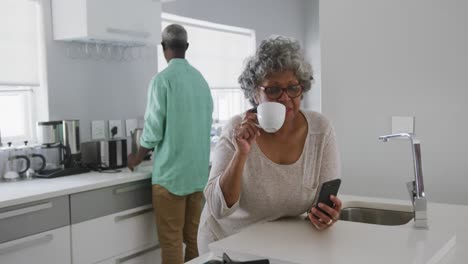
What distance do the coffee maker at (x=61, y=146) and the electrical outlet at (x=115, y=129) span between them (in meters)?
0.38

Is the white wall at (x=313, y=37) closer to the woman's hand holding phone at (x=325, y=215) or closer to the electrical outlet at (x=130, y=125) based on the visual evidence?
the electrical outlet at (x=130, y=125)

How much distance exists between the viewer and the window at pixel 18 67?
3.11 m

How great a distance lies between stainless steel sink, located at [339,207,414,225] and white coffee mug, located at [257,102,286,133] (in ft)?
2.20

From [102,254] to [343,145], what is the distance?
1462 millimetres

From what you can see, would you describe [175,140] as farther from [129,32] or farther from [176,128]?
[129,32]

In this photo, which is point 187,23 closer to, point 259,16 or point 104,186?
point 259,16

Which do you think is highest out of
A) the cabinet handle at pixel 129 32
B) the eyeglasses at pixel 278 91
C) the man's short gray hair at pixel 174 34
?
the cabinet handle at pixel 129 32

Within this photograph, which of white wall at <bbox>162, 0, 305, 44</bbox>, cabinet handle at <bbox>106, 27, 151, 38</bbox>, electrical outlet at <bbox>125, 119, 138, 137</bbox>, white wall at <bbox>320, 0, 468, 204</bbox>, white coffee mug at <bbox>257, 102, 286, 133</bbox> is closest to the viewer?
white coffee mug at <bbox>257, 102, 286, 133</bbox>

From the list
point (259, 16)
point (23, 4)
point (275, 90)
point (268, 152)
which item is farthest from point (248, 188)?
point (259, 16)

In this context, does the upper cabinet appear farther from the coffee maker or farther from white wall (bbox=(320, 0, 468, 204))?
white wall (bbox=(320, 0, 468, 204))

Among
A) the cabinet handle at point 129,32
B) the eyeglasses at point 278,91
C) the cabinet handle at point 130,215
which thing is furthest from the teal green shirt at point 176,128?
the eyeglasses at point 278,91

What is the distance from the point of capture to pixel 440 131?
7.89 feet

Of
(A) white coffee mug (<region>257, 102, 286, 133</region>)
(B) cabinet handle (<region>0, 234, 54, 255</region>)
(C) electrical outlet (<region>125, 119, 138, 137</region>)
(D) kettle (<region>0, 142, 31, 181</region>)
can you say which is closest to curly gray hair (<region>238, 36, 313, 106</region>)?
(A) white coffee mug (<region>257, 102, 286, 133</region>)

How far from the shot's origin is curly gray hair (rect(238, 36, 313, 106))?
5.66 feet
